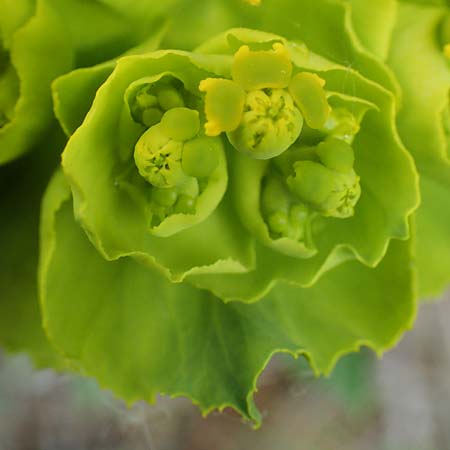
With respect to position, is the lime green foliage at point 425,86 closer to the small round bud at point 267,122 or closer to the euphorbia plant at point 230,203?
the euphorbia plant at point 230,203

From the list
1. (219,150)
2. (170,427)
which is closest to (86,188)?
(219,150)

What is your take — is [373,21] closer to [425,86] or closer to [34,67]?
[425,86]

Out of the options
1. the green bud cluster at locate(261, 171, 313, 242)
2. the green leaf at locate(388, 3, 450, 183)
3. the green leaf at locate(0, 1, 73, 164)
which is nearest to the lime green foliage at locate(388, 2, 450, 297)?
the green leaf at locate(388, 3, 450, 183)

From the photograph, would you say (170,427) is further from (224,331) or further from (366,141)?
(366,141)

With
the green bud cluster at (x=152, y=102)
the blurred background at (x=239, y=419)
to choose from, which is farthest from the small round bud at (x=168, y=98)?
the blurred background at (x=239, y=419)

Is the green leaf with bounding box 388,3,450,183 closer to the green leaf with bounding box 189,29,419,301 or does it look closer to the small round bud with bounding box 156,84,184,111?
the green leaf with bounding box 189,29,419,301

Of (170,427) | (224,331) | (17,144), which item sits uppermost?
(17,144)

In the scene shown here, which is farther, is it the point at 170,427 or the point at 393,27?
the point at 170,427
